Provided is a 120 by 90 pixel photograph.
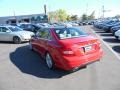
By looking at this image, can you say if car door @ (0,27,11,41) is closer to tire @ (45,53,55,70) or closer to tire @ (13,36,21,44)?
tire @ (13,36,21,44)

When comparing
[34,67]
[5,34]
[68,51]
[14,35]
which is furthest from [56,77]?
[5,34]

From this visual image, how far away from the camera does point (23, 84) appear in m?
6.47

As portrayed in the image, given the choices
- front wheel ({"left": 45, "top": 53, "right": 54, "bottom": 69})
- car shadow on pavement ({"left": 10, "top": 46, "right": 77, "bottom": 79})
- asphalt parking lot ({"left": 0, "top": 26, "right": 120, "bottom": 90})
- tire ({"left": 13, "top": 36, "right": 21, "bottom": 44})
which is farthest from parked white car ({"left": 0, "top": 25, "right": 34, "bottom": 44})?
front wheel ({"left": 45, "top": 53, "right": 54, "bottom": 69})

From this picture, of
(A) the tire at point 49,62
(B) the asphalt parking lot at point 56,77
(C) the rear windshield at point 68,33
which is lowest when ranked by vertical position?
(B) the asphalt parking lot at point 56,77

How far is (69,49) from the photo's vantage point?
6.95 metres

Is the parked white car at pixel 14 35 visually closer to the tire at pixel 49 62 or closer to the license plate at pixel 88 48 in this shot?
the tire at pixel 49 62

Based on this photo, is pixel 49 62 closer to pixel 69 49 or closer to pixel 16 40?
pixel 69 49

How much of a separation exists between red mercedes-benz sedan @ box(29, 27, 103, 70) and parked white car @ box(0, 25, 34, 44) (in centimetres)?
796

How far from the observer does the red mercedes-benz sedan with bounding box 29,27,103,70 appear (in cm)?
694

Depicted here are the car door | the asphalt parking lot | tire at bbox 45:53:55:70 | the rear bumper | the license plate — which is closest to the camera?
the asphalt parking lot

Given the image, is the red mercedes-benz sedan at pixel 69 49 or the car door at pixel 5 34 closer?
the red mercedes-benz sedan at pixel 69 49

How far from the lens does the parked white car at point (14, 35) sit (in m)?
16.3

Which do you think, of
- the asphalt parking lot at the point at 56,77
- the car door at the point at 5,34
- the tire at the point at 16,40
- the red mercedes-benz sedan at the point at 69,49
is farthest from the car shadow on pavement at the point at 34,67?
the car door at the point at 5,34

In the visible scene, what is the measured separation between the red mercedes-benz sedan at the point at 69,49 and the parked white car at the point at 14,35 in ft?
26.1
